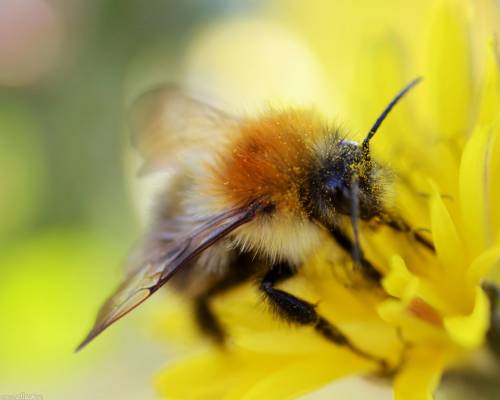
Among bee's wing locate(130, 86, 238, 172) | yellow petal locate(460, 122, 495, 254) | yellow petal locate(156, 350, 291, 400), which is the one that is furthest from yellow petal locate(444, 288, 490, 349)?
bee's wing locate(130, 86, 238, 172)

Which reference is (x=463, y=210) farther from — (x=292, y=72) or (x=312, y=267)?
(x=292, y=72)

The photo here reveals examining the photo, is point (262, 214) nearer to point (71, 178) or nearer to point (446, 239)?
point (446, 239)

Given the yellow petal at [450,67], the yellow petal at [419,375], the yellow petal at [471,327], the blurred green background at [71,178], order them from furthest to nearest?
the blurred green background at [71,178]
the yellow petal at [450,67]
the yellow petal at [419,375]
the yellow petal at [471,327]

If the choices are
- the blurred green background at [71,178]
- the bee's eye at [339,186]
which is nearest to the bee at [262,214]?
the bee's eye at [339,186]

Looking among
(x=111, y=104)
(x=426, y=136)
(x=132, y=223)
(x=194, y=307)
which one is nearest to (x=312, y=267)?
(x=194, y=307)

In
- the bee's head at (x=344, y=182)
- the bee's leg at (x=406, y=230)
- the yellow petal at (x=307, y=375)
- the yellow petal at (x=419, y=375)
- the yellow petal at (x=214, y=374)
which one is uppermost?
the bee's head at (x=344, y=182)

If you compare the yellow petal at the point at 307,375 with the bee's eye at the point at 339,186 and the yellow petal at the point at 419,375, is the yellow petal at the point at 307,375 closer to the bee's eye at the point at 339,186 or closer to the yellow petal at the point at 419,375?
the yellow petal at the point at 419,375

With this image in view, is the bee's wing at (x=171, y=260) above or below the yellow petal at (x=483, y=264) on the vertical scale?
above
